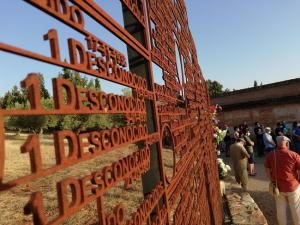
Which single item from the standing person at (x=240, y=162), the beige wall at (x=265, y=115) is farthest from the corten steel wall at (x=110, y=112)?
the beige wall at (x=265, y=115)

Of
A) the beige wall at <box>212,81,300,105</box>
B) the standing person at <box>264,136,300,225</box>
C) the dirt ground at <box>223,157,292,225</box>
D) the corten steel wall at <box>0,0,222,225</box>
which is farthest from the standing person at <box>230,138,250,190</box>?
the beige wall at <box>212,81,300,105</box>

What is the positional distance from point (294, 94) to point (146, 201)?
23312mm

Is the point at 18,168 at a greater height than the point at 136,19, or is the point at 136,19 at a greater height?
the point at 136,19

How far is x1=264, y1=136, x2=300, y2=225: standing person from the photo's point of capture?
6.52 meters

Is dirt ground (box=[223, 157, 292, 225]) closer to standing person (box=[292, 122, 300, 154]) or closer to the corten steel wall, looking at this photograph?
standing person (box=[292, 122, 300, 154])

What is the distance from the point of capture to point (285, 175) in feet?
21.4

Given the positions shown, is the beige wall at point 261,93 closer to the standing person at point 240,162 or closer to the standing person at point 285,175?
the standing person at point 240,162

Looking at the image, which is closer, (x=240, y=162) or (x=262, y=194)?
(x=262, y=194)

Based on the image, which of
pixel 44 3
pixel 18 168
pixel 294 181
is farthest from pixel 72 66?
pixel 18 168

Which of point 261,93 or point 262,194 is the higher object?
point 261,93

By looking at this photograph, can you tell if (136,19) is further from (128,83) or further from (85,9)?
(85,9)

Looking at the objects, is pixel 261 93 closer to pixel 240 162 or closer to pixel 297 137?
pixel 297 137

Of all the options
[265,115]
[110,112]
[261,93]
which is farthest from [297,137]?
[110,112]

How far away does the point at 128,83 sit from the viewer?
4.64 ft
